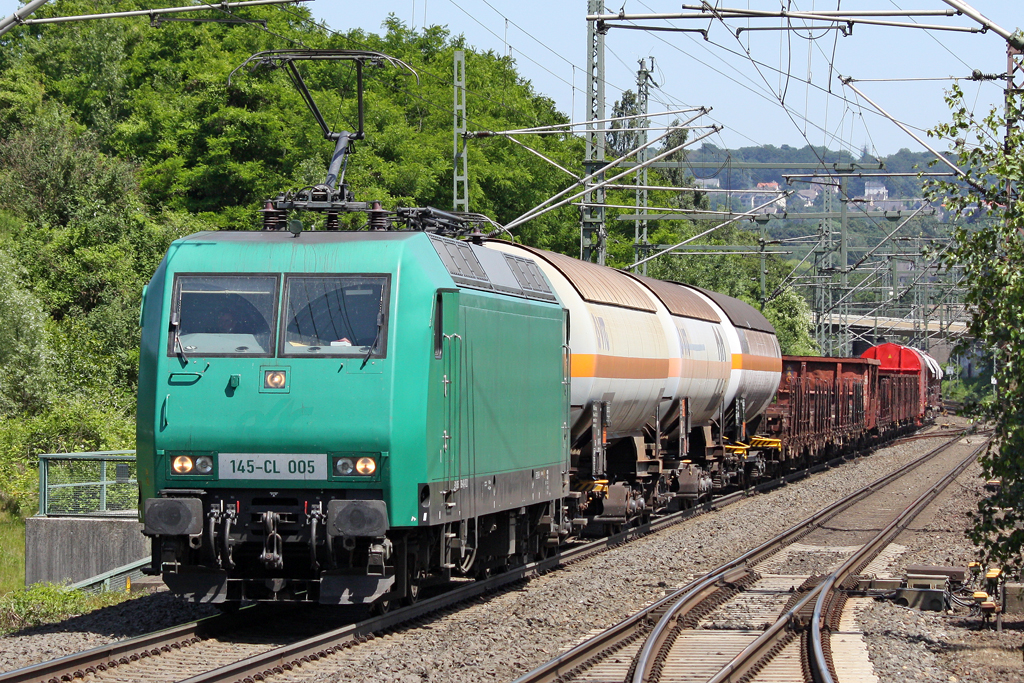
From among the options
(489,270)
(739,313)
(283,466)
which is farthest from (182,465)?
(739,313)

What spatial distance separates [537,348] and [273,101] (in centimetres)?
3583

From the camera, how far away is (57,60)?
181ft

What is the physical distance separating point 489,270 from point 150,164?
1463 inches

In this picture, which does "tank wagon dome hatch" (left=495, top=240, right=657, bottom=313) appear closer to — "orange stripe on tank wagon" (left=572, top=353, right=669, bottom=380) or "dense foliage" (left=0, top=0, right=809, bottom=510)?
"orange stripe on tank wagon" (left=572, top=353, right=669, bottom=380)

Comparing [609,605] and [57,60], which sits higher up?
[57,60]

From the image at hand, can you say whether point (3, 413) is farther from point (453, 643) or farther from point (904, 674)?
point (904, 674)

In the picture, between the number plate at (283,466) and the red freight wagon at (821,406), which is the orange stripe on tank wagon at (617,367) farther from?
the red freight wagon at (821,406)

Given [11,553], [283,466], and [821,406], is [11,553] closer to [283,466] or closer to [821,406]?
[283,466]

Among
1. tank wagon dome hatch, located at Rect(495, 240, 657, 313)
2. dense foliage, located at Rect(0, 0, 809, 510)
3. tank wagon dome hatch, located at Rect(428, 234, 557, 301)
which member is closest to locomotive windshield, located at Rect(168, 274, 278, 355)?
tank wagon dome hatch, located at Rect(428, 234, 557, 301)

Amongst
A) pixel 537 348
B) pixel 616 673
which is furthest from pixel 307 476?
pixel 537 348

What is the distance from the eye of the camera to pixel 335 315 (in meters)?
11.2

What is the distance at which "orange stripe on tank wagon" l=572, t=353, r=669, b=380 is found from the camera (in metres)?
16.9

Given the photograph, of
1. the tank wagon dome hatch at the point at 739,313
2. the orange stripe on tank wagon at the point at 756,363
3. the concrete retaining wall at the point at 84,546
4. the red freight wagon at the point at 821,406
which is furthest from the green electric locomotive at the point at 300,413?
the red freight wagon at the point at 821,406

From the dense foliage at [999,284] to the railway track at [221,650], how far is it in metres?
5.33
